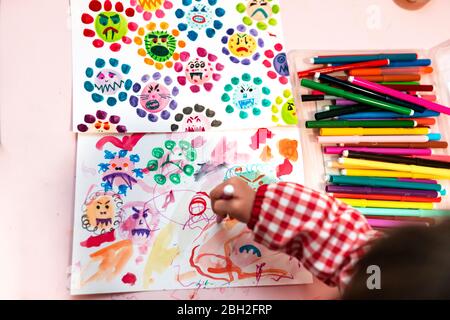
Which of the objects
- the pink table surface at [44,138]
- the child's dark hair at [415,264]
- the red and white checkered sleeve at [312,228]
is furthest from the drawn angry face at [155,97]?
the child's dark hair at [415,264]

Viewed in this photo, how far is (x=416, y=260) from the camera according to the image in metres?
0.30

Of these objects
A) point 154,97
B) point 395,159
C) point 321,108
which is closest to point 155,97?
point 154,97

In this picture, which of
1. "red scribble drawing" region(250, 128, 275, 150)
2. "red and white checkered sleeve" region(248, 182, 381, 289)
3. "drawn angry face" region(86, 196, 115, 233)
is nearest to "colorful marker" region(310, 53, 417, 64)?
"red scribble drawing" region(250, 128, 275, 150)

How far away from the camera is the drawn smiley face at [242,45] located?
0.56m

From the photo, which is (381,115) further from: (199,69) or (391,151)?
(199,69)

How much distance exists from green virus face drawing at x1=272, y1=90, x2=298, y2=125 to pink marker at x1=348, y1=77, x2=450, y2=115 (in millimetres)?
91

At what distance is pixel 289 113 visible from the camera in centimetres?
54

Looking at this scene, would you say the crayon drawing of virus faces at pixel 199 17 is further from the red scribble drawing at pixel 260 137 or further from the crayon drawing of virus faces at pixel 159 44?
the red scribble drawing at pixel 260 137

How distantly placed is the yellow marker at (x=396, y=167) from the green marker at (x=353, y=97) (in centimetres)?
8

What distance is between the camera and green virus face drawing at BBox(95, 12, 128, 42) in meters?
0.54

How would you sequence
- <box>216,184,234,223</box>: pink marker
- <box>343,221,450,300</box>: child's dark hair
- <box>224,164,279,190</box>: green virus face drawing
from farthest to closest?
<box>224,164,279,190</box>: green virus face drawing < <box>216,184,234,223</box>: pink marker < <box>343,221,450,300</box>: child's dark hair

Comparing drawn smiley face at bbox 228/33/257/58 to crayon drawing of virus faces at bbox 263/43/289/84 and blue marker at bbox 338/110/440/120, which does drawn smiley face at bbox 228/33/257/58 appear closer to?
crayon drawing of virus faces at bbox 263/43/289/84

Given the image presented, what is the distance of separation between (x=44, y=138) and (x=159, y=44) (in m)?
0.20
